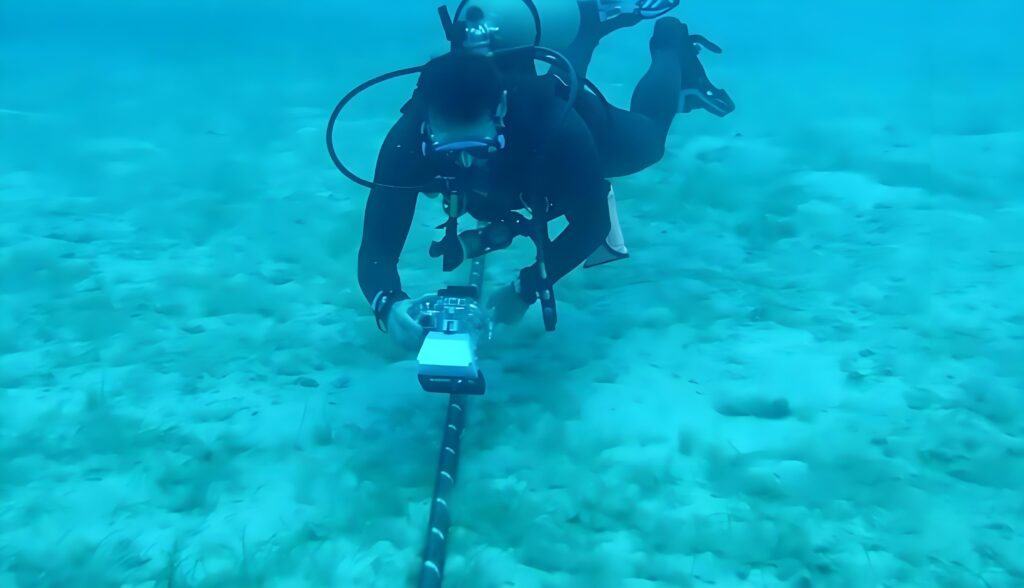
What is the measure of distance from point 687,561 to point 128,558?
7.02 feet

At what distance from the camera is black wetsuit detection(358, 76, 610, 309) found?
322cm

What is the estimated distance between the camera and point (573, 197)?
3.43 metres

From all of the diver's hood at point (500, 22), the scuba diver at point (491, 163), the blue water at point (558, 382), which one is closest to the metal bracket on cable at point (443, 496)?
the blue water at point (558, 382)

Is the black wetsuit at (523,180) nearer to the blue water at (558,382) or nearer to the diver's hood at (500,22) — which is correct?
the diver's hood at (500,22)

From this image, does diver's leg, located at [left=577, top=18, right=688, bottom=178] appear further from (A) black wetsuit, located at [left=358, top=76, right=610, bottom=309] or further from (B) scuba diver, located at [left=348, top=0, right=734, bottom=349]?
(A) black wetsuit, located at [left=358, top=76, right=610, bottom=309]

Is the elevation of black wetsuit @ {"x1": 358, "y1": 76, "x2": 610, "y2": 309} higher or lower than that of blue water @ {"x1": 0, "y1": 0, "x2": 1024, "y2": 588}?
higher

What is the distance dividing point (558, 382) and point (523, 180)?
42.5 inches

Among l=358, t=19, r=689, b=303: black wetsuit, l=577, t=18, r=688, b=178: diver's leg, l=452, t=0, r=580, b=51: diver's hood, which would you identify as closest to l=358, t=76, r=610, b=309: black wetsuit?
l=358, t=19, r=689, b=303: black wetsuit

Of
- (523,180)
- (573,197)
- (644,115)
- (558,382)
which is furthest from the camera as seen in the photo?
(644,115)

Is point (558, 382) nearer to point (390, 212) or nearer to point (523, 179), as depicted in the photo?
point (523, 179)

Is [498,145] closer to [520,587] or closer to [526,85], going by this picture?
[526,85]

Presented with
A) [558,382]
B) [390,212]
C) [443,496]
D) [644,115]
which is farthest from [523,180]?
[644,115]

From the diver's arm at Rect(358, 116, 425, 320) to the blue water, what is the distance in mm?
588

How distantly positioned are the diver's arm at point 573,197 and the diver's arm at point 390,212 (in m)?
0.61
